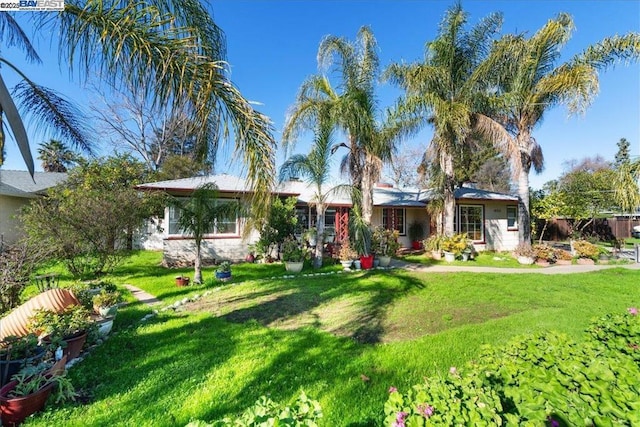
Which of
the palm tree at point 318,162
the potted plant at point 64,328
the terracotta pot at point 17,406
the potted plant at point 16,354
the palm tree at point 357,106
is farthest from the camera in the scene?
the palm tree at point 357,106

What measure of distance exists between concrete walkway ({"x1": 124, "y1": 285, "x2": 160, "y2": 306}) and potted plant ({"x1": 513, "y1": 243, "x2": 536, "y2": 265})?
1369 cm

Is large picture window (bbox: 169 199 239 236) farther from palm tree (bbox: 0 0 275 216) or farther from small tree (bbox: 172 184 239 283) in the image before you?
palm tree (bbox: 0 0 275 216)

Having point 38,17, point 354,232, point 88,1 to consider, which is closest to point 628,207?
point 354,232

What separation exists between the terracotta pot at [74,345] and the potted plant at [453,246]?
1257cm

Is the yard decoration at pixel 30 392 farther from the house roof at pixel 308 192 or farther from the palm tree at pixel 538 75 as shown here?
the palm tree at pixel 538 75

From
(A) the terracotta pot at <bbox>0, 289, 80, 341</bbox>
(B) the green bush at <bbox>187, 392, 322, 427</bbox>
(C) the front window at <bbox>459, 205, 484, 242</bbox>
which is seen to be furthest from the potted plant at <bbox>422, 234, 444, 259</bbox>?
(B) the green bush at <bbox>187, 392, 322, 427</bbox>

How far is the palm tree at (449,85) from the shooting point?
38.3 feet

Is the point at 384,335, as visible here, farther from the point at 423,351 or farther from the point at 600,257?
the point at 600,257

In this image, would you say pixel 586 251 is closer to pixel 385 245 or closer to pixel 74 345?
pixel 385 245

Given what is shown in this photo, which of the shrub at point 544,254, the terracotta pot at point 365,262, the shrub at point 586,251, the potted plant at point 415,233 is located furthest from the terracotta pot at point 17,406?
the shrub at point 586,251

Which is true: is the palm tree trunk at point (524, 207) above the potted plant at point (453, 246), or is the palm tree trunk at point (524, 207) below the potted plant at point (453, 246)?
above

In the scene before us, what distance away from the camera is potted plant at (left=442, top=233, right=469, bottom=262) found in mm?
12789

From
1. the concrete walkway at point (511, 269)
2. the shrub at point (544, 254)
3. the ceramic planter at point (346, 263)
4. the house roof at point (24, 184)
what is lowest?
the concrete walkway at point (511, 269)

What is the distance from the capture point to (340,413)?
2805mm
